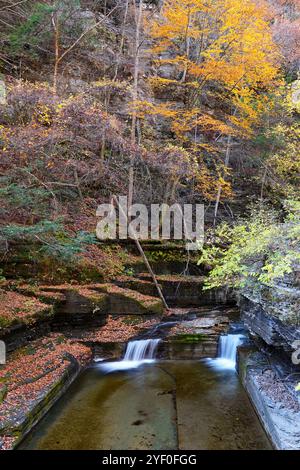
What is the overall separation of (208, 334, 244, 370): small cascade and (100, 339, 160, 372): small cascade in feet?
4.71

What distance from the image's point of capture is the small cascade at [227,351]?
26.1 feet

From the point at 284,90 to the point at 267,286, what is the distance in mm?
11606

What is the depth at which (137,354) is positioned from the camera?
843cm

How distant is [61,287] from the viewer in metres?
9.57

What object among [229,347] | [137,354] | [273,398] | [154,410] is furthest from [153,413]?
[229,347]

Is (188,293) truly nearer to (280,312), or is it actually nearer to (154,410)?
(154,410)

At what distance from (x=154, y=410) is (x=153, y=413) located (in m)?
0.11

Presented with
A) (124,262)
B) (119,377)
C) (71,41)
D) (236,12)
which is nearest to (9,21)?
(71,41)

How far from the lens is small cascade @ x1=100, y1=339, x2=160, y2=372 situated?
8.09 meters

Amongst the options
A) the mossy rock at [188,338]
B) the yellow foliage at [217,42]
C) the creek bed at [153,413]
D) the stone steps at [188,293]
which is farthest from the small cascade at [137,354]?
the yellow foliage at [217,42]

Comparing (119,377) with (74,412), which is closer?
(74,412)

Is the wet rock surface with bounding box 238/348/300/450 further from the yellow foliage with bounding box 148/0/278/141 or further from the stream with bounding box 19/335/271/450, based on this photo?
the yellow foliage with bounding box 148/0/278/141
